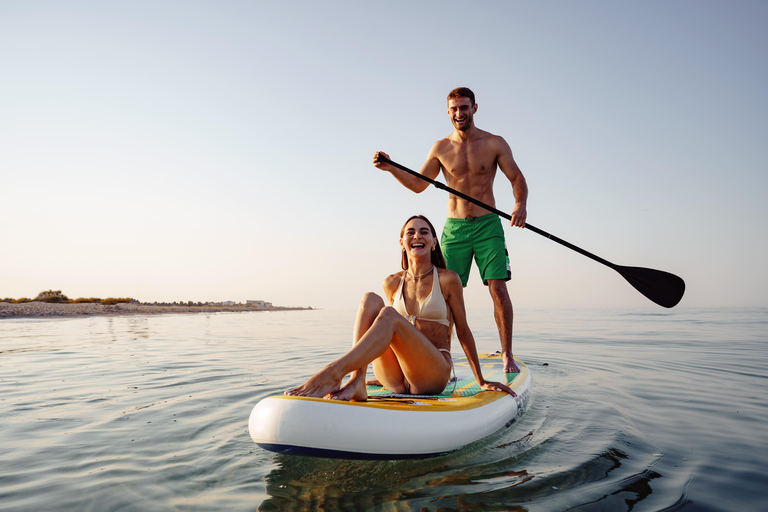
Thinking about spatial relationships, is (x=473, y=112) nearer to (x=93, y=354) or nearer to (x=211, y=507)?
(x=211, y=507)

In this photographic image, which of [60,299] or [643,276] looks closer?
[643,276]

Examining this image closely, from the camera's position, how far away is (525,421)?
11.6 feet

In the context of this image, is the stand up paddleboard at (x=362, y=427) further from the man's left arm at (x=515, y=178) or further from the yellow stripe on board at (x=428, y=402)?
the man's left arm at (x=515, y=178)

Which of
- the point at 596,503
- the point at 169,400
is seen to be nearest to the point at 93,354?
the point at 169,400

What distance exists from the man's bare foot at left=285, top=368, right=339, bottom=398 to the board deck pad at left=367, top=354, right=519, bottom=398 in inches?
25.7

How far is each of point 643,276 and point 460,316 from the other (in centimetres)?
283

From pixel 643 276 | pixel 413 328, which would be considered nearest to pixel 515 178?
pixel 643 276

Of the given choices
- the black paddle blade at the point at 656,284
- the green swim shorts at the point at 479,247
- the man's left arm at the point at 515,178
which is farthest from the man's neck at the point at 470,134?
the black paddle blade at the point at 656,284

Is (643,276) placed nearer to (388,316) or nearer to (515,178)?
(515,178)

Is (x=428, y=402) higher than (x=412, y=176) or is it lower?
lower

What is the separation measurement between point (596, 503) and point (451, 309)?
1652 mm

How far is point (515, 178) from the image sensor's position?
4.91m

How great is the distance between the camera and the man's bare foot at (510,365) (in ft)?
14.8

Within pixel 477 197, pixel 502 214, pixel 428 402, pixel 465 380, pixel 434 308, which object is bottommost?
pixel 465 380
